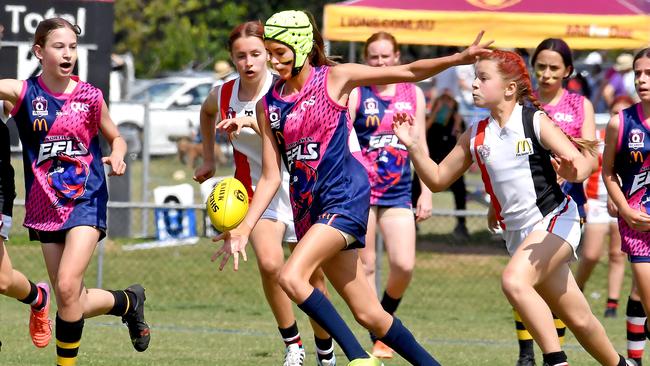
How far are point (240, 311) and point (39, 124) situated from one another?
216 inches

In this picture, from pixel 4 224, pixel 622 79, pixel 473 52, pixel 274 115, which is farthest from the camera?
pixel 622 79

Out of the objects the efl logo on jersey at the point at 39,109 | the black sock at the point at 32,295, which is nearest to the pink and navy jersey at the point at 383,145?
the black sock at the point at 32,295

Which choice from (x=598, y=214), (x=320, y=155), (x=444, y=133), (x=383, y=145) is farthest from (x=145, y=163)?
(x=320, y=155)

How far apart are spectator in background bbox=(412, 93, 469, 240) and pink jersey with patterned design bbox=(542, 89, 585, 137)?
617 centimetres

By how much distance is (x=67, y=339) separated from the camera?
268 inches

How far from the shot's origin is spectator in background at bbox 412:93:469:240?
47.6 feet

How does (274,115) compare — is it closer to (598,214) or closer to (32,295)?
(32,295)

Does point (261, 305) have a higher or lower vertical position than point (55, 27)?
lower

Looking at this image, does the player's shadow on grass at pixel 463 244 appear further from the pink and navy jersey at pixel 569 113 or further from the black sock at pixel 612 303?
the pink and navy jersey at pixel 569 113

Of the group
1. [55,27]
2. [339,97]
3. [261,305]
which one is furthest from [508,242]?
[261,305]

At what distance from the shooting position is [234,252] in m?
6.11

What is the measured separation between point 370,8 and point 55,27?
686 centimetres

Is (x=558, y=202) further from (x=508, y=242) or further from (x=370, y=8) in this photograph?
(x=370, y=8)

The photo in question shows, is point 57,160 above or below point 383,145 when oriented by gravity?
above
